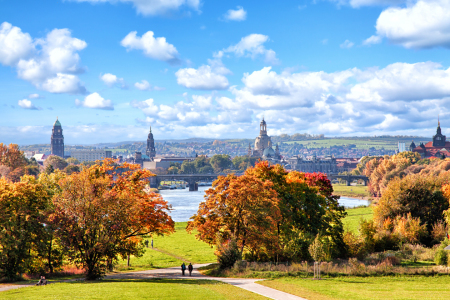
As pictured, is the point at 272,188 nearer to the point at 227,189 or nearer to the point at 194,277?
the point at 227,189

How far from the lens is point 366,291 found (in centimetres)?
2717

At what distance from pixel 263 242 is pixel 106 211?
12.8m

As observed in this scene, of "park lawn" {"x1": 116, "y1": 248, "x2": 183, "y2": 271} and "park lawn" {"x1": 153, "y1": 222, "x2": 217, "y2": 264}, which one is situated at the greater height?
"park lawn" {"x1": 116, "y1": 248, "x2": 183, "y2": 271}

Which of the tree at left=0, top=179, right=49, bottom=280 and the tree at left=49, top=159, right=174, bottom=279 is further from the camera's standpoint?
the tree at left=0, top=179, right=49, bottom=280

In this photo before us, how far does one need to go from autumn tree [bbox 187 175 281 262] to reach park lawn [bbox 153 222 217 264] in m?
6.74

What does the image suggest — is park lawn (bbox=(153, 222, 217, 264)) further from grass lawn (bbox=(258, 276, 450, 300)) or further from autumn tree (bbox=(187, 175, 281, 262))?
grass lawn (bbox=(258, 276, 450, 300))

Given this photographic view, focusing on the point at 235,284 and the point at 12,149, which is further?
the point at 12,149

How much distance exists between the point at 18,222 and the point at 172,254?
17902 mm

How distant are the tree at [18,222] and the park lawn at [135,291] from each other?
17.6 ft

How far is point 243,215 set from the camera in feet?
125

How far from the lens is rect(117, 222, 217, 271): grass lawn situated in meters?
42.2

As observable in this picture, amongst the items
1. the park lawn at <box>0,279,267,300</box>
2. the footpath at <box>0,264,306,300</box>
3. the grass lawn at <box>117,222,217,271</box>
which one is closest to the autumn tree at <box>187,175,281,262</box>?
the footpath at <box>0,264,306,300</box>

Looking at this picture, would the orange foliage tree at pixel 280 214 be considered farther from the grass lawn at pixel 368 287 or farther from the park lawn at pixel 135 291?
the park lawn at pixel 135 291

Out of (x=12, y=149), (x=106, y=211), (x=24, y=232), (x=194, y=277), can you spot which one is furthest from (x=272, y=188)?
(x=12, y=149)
